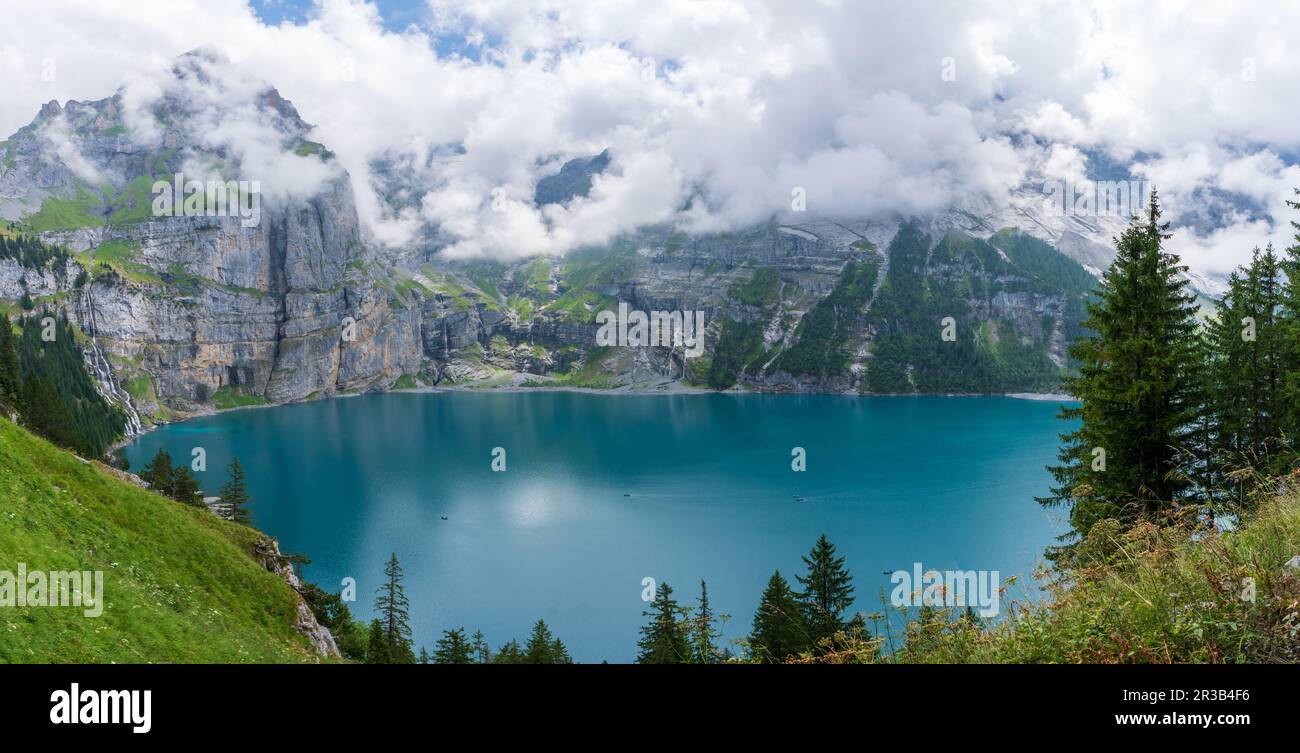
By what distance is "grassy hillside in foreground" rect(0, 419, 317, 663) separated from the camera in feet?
47.3

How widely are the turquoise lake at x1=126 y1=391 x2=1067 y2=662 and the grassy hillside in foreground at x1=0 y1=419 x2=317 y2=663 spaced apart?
2914 cm

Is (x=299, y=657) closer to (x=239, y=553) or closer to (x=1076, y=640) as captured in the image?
(x=239, y=553)

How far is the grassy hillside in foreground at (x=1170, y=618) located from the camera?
206 inches

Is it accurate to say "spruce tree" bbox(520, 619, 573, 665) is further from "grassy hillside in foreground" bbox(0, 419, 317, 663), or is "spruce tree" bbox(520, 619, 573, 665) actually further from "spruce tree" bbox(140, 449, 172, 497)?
"spruce tree" bbox(140, 449, 172, 497)

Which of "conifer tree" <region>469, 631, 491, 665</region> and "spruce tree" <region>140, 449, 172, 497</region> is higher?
"spruce tree" <region>140, 449, 172, 497</region>

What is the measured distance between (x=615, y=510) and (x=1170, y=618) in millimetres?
92125

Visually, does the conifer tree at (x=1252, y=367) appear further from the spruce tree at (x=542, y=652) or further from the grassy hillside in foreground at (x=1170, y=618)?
the spruce tree at (x=542, y=652)

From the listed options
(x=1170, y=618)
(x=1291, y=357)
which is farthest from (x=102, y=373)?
(x=1170, y=618)

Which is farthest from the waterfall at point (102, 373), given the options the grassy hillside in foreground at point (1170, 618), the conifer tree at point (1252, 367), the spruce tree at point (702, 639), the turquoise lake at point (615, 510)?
the grassy hillside in foreground at point (1170, 618)

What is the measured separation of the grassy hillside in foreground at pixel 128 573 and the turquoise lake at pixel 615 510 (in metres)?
29.1

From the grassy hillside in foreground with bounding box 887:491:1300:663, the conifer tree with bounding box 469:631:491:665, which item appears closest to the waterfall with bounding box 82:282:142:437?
the conifer tree with bounding box 469:631:491:665

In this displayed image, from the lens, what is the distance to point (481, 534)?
3312 inches

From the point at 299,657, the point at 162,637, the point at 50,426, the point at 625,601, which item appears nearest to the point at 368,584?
the point at 625,601
